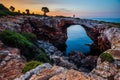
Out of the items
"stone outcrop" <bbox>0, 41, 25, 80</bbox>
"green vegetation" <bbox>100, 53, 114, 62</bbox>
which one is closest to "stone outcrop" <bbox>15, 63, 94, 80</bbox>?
"stone outcrop" <bbox>0, 41, 25, 80</bbox>

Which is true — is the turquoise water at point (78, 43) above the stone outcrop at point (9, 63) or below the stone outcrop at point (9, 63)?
below

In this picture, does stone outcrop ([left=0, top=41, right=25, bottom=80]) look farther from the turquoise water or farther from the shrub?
the turquoise water

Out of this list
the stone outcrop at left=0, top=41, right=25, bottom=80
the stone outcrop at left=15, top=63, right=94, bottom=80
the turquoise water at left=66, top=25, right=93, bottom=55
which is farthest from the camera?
the turquoise water at left=66, top=25, right=93, bottom=55

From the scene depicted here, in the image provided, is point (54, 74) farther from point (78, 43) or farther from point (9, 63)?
point (78, 43)

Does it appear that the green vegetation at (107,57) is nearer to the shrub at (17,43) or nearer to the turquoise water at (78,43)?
the shrub at (17,43)

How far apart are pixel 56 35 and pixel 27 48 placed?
147 feet

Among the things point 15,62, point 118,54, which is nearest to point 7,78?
point 15,62

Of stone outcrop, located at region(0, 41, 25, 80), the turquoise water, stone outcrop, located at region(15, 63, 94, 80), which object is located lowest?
the turquoise water

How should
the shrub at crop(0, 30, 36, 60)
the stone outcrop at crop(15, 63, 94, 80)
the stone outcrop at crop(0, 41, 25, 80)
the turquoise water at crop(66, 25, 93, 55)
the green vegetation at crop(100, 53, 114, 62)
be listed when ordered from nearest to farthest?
the stone outcrop at crop(15, 63, 94, 80), the stone outcrop at crop(0, 41, 25, 80), the shrub at crop(0, 30, 36, 60), the green vegetation at crop(100, 53, 114, 62), the turquoise water at crop(66, 25, 93, 55)

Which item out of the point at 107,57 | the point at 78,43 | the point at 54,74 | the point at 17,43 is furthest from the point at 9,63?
the point at 78,43

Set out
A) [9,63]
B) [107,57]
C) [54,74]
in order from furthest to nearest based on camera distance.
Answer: [107,57]
[9,63]
[54,74]

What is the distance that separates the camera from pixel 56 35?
213 feet

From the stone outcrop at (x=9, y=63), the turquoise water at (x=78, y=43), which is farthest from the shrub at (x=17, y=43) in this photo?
the turquoise water at (x=78, y=43)

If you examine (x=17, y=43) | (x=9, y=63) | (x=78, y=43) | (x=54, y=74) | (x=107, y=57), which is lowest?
(x=78, y=43)
